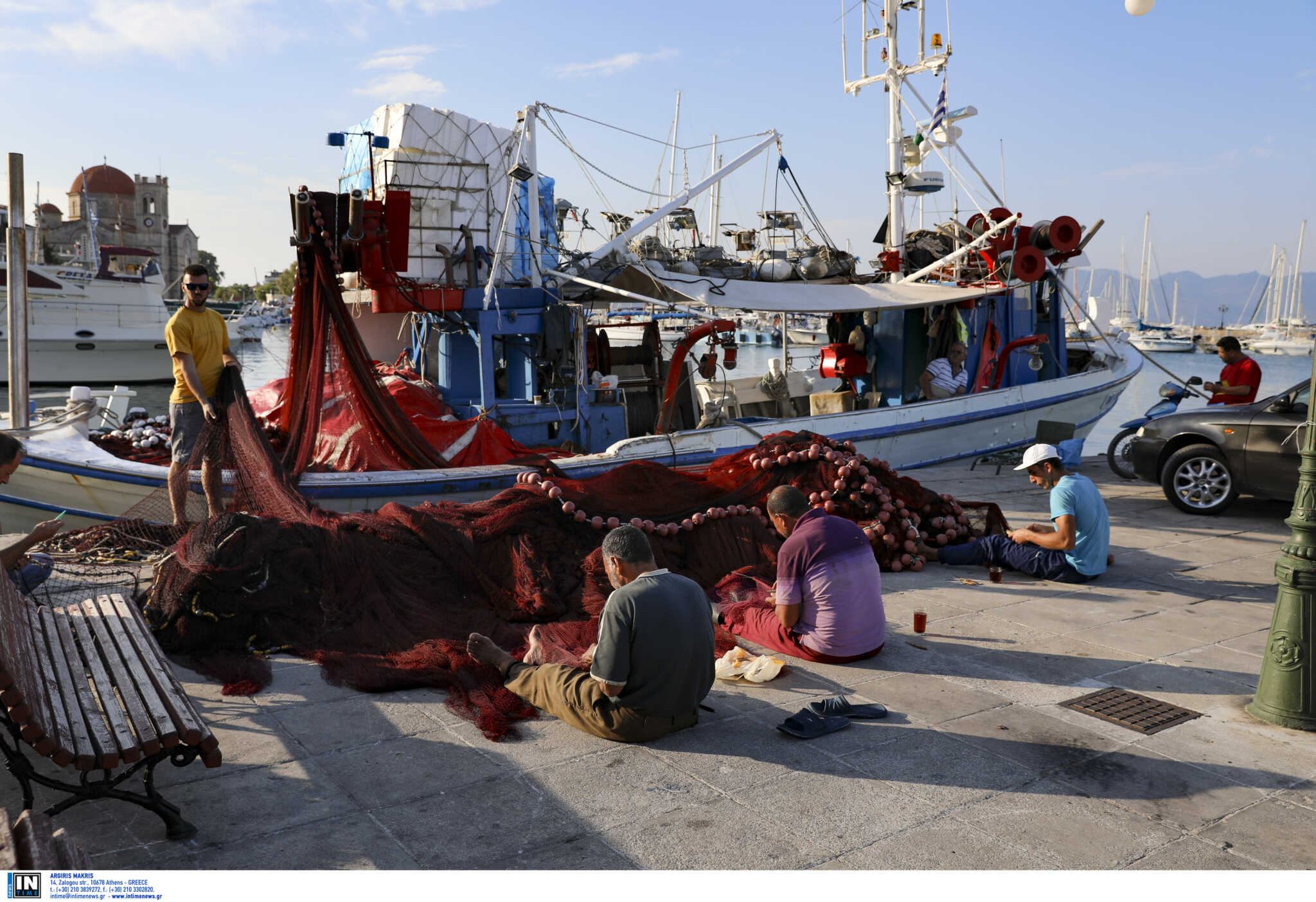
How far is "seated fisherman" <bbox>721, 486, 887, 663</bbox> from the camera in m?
5.29

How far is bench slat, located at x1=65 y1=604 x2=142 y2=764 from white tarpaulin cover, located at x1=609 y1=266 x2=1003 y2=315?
25.1 feet

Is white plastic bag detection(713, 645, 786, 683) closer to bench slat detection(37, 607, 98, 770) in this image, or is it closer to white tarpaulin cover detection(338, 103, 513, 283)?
bench slat detection(37, 607, 98, 770)

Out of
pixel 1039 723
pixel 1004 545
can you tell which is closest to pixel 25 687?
pixel 1039 723

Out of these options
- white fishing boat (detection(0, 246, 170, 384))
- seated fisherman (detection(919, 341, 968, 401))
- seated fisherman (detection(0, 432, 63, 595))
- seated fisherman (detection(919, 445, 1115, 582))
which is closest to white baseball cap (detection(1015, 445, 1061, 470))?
seated fisherman (detection(919, 445, 1115, 582))

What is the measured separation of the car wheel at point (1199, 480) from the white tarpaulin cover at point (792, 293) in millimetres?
3643

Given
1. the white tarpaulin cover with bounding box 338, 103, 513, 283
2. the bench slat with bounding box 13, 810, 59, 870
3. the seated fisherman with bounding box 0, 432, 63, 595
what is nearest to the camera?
the bench slat with bounding box 13, 810, 59, 870

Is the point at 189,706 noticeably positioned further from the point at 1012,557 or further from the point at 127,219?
the point at 127,219

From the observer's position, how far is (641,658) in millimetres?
4234

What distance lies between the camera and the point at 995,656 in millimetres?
5707

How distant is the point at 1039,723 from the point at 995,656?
1038 mm

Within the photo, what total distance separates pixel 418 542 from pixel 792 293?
710cm

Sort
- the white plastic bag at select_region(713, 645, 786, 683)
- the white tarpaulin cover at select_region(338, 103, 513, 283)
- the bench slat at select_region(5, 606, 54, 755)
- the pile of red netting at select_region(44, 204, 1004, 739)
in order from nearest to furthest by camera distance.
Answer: the bench slat at select_region(5, 606, 54, 755), the white plastic bag at select_region(713, 645, 786, 683), the pile of red netting at select_region(44, 204, 1004, 739), the white tarpaulin cover at select_region(338, 103, 513, 283)

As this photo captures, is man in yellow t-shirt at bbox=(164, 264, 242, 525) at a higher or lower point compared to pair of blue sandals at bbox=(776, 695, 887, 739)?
higher
